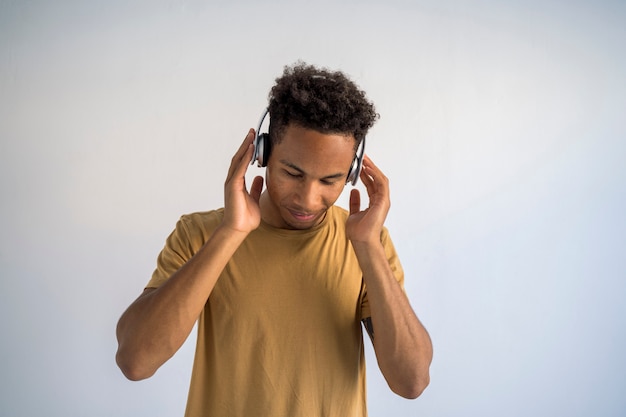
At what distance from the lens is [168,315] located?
116 cm

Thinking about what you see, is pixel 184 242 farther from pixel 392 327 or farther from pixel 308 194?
pixel 392 327

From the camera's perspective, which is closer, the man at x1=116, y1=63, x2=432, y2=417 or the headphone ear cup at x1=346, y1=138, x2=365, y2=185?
the man at x1=116, y1=63, x2=432, y2=417

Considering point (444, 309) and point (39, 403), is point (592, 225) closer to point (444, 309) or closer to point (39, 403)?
point (444, 309)

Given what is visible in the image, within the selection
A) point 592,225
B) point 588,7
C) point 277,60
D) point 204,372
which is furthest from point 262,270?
point 588,7

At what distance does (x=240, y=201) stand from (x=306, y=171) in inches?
5.8

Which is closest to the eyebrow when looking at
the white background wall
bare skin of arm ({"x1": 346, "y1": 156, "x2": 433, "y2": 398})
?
bare skin of arm ({"x1": 346, "y1": 156, "x2": 433, "y2": 398})

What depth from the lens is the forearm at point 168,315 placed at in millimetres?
1159

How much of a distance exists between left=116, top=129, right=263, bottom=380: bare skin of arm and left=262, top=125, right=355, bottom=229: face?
0.12 m

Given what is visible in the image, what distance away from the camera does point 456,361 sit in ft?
8.26

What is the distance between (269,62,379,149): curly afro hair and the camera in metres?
1.22

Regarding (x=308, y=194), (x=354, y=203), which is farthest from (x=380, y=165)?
(x=308, y=194)

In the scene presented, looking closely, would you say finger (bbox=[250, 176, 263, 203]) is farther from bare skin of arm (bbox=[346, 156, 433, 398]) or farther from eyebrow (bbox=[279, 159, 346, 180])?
bare skin of arm (bbox=[346, 156, 433, 398])

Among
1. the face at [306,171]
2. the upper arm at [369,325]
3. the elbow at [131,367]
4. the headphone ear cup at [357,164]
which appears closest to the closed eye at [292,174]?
the face at [306,171]

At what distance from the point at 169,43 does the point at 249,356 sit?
1.57 m
